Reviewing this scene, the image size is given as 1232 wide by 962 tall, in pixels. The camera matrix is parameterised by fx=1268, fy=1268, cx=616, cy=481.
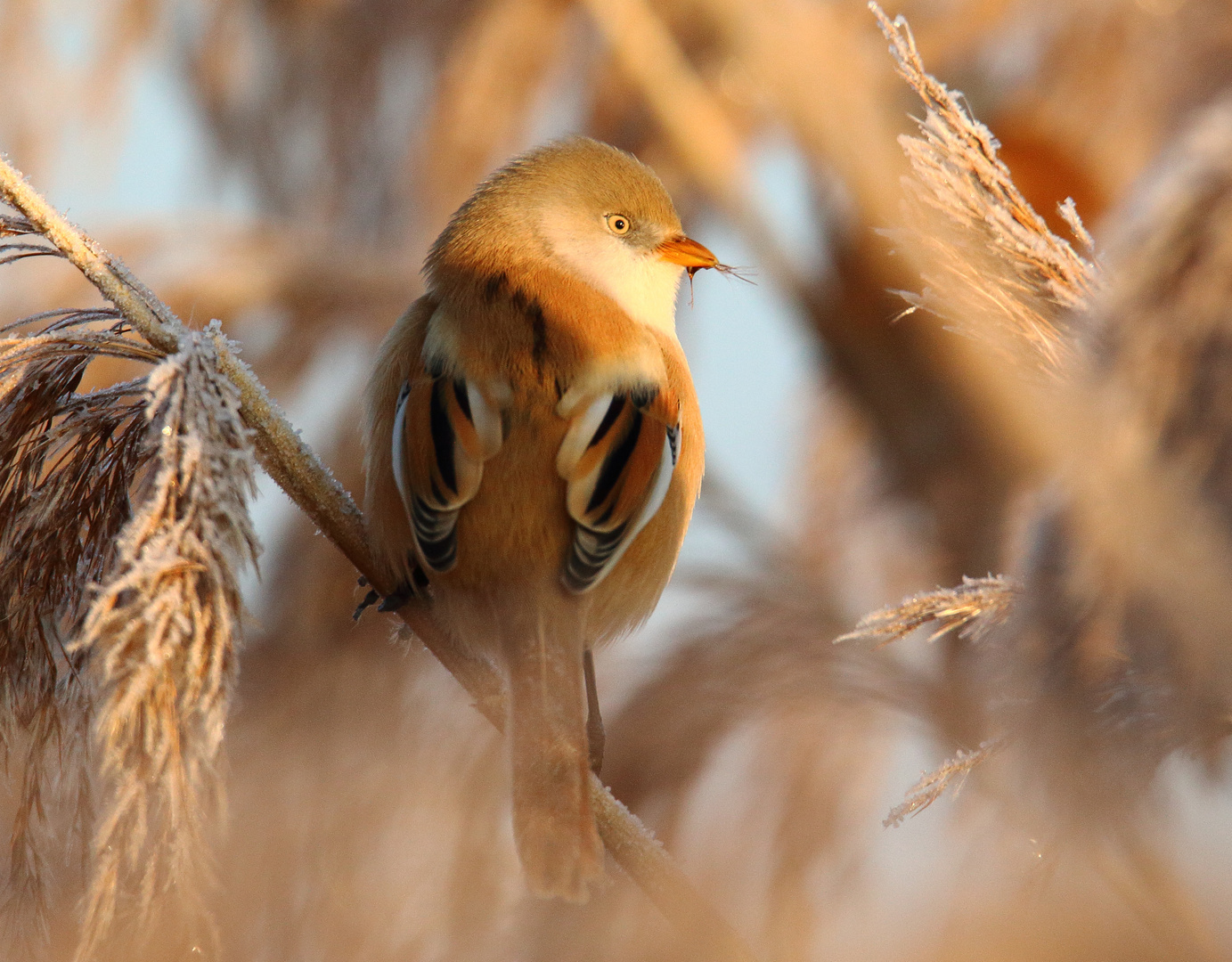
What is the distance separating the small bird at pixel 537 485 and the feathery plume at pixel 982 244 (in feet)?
2.64

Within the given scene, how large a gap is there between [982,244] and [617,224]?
1.33 meters

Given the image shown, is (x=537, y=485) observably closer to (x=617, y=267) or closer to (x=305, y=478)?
(x=305, y=478)

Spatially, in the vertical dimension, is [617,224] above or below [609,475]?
above

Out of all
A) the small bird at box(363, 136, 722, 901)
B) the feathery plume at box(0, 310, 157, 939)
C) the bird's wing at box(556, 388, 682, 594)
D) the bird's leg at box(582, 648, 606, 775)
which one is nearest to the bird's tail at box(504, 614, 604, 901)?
the small bird at box(363, 136, 722, 901)

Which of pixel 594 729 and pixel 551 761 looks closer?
pixel 551 761

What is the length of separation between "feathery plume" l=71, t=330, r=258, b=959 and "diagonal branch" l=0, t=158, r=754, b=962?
0.72 feet

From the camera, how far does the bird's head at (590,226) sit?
3.07m

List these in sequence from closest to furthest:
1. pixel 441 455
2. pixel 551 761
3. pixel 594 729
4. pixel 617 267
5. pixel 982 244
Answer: pixel 982 244
pixel 551 761
pixel 441 455
pixel 594 729
pixel 617 267

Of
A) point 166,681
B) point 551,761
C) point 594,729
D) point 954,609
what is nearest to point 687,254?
point 594,729

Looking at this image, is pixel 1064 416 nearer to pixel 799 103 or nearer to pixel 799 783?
pixel 799 783

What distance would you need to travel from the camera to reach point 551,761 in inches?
89.5

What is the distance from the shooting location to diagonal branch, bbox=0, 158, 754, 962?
1.76 m

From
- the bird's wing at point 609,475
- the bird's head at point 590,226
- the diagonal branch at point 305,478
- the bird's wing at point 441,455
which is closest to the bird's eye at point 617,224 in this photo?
the bird's head at point 590,226

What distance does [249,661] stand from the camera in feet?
14.3
